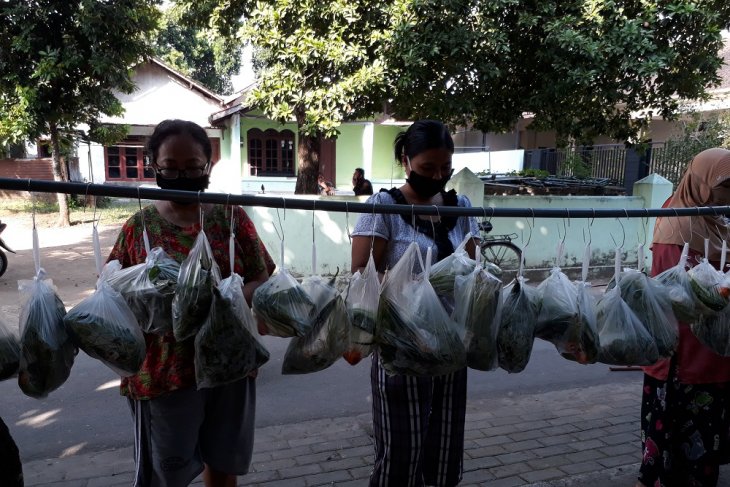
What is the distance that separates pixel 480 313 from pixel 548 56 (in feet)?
17.1

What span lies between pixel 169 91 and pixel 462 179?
14891 millimetres

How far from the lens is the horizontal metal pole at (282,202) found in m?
1.39

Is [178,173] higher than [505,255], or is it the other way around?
[178,173]

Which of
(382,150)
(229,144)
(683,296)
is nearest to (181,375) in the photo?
(683,296)

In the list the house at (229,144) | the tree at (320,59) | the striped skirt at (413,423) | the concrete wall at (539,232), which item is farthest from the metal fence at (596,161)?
the striped skirt at (413,423)

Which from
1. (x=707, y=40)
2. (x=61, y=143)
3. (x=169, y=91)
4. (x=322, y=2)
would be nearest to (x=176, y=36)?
(x=169, y=91)

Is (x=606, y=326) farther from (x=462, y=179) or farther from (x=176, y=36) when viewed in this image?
(x=176, y=36)

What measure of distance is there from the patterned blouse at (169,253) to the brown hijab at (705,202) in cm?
184

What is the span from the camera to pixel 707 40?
6.19m

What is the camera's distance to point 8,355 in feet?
4.74

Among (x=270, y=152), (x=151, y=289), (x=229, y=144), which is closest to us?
(x=151, y=289)

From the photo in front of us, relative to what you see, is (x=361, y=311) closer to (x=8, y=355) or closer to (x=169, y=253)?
(x=169, y=253)

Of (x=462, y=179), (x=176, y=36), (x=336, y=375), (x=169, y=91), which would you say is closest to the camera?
(x=336, y=375)

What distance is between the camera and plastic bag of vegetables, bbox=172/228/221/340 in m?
1.51
